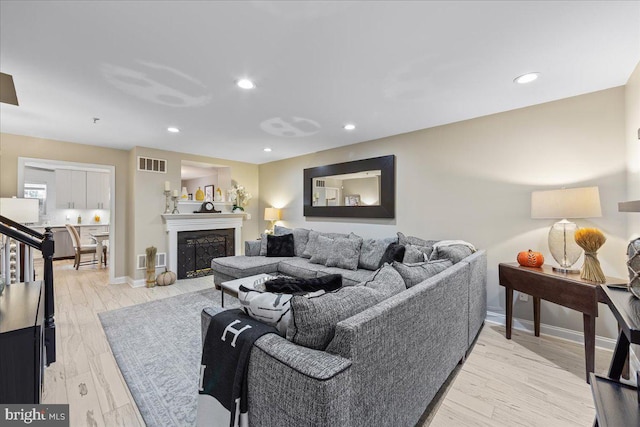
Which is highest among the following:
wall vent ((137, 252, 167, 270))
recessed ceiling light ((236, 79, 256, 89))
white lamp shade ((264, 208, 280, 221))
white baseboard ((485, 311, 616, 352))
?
recessed ceiling light ((236, 79, 256, 89))

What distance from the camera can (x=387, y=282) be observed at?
1.56 meters

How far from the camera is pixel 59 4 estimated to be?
4.81 ft

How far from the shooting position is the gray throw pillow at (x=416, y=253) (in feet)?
9.80

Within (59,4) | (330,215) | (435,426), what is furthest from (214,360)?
(330,215)

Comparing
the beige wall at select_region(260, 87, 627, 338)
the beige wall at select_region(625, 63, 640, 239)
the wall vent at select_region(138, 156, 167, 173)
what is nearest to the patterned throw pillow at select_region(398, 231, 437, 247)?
the beige wall at select_region(260, 87, 627, 338)

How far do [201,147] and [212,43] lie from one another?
10.3 feet

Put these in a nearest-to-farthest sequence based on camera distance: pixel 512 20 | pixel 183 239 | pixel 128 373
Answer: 1. pixel 512 20
2. pixel 128 373
3. pixel 183 239

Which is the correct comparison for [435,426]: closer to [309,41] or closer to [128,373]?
[128,373]

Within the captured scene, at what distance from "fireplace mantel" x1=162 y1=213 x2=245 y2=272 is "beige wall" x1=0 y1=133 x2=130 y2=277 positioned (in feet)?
2.63

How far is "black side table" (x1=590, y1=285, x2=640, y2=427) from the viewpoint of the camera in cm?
81

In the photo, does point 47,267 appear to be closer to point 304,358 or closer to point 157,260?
point 304,358

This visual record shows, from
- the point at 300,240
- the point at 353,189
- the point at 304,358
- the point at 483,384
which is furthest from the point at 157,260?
the point at 483,384

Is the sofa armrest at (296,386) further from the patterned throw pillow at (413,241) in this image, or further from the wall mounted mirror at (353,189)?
the wall mounted mirror at (353,189)

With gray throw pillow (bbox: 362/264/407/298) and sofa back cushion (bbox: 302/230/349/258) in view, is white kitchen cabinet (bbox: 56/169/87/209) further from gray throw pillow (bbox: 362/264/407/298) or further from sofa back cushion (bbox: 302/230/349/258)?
gray throw pillow (bbox: 362/264/407/298)
